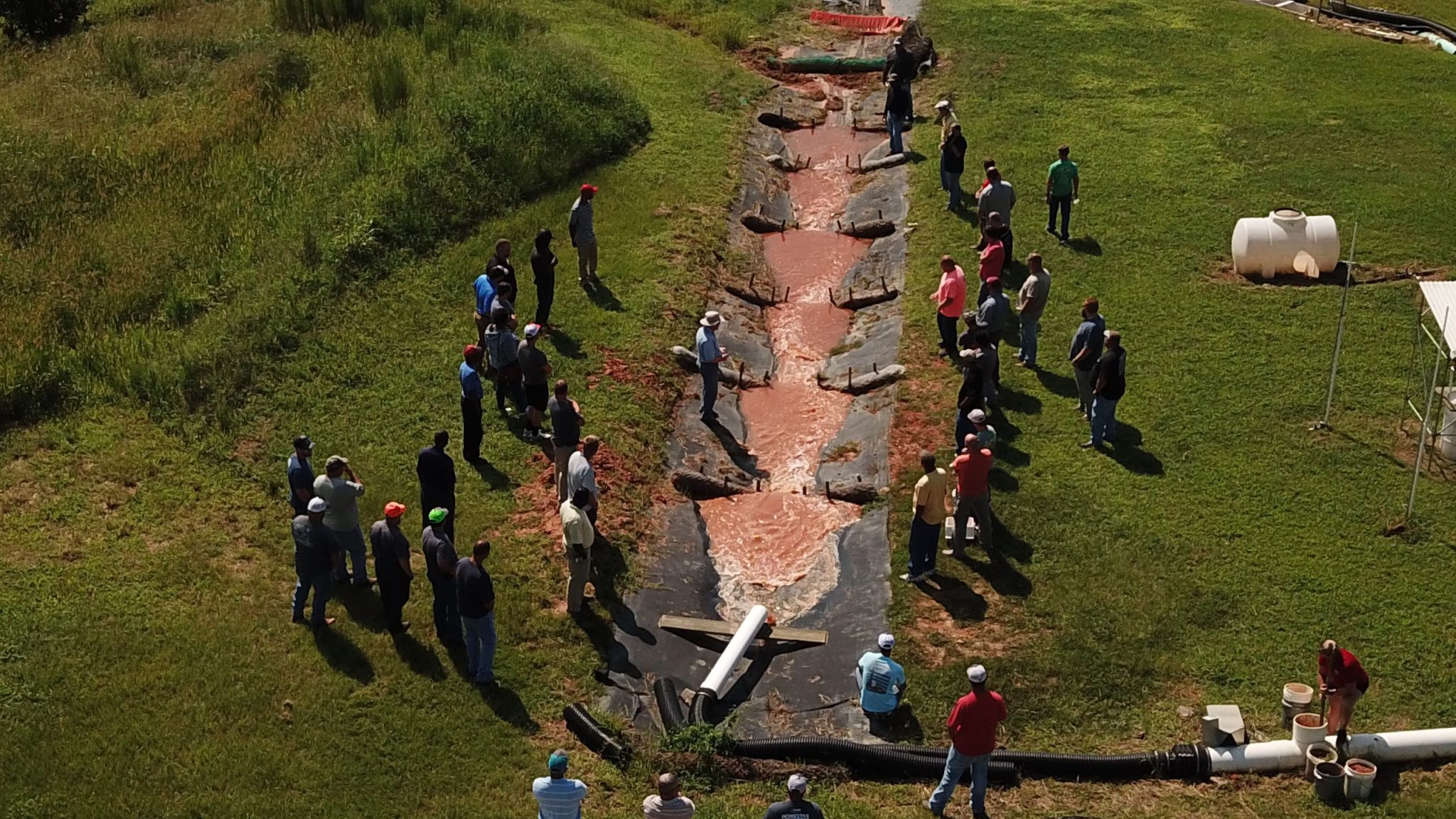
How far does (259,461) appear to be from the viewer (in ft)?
60.5

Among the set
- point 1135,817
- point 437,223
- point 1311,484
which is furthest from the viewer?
point 437,223

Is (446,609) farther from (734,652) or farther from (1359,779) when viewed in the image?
(1359,779)

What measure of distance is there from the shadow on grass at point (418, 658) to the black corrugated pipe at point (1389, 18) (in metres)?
32.2

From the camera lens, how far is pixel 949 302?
841 inches

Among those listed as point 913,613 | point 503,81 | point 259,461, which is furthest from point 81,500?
point 503,81

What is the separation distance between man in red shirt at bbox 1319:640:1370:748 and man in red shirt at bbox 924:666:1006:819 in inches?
132

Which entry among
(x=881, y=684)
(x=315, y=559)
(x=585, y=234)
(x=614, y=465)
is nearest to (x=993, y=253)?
(x=585, y=234)

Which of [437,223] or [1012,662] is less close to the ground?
[437,223]

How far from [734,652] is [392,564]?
3781 mm

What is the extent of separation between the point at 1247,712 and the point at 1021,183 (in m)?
15.7

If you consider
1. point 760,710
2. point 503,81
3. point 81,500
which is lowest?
point 760,710

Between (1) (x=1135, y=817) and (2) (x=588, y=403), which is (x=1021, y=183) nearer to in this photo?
(2) (x=588, y=403)

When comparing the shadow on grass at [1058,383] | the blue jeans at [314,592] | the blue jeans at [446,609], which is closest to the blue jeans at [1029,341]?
the shadow on grass at [1058,383]

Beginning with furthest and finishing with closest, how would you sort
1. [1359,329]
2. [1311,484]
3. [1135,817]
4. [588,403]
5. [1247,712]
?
[1359,329], [588,403], [1311,484], [1247,712], [1135,817]
